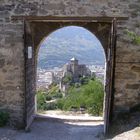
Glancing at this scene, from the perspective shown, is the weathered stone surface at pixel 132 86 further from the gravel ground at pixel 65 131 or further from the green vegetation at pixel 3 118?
the green vegetation at pixel 3 118

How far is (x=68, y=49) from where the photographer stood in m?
41.9

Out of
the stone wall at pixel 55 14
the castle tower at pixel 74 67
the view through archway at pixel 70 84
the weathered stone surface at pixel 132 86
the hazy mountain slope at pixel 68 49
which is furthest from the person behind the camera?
the hazy mountain slope at pixel 68 49

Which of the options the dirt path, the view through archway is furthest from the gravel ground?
the view through archway

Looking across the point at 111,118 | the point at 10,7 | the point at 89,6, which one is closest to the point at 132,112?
the point at 111,118

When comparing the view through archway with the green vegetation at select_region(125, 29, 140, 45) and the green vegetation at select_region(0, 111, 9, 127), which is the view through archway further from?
the green vegetation at select_region(0, 111, 9, 127)

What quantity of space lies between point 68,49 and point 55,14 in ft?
109

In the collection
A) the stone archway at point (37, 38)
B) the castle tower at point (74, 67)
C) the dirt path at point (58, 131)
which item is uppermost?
the stone archway at point (37, 38)

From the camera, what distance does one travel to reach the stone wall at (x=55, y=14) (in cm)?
855

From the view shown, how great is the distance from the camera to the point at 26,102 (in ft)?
29.7

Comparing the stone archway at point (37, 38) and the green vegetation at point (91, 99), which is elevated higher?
the stone archway at point (37, 38)

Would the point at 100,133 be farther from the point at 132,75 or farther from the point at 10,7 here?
the point at 10,7

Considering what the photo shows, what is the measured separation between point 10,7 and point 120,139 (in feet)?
12.1

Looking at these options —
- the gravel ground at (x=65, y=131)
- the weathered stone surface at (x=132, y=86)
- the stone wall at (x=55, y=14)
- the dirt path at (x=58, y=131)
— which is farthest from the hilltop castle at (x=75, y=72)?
the weathered stone surface at (x=132, y=86)

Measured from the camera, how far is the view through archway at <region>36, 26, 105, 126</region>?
1288 cm
